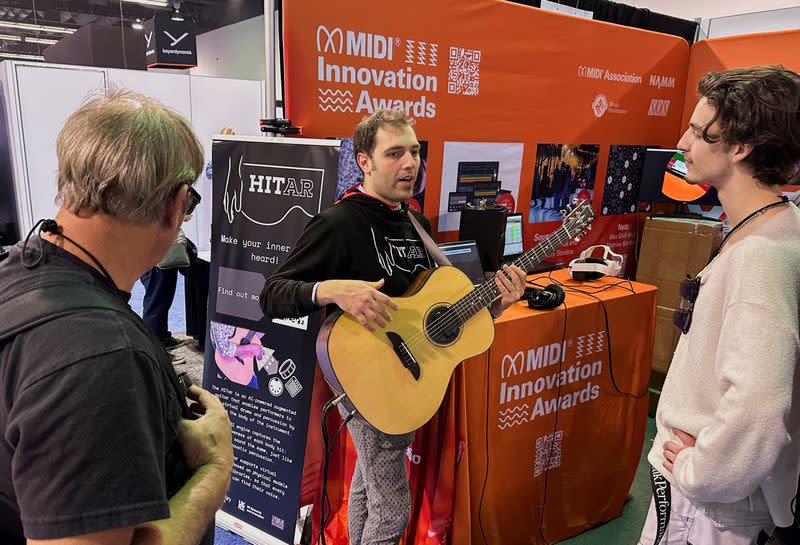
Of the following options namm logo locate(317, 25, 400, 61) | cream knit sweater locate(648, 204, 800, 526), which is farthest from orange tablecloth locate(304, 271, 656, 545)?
namm logo locate(317, 25, 400, 61)

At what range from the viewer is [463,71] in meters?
2.77

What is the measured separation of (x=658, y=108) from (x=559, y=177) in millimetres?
1214

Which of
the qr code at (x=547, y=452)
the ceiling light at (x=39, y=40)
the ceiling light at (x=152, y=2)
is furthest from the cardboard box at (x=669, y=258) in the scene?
the ceiling light at (x=39, y=40)

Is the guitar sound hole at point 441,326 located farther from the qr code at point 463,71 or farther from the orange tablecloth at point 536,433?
the qr code at point 463,71

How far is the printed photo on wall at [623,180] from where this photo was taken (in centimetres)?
374

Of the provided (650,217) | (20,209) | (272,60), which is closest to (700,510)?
(272,60)

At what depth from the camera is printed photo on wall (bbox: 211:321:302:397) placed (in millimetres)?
2180

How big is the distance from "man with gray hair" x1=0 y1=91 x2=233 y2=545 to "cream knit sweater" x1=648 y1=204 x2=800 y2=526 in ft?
3.17

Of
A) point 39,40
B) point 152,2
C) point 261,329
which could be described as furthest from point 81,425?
point 39,40

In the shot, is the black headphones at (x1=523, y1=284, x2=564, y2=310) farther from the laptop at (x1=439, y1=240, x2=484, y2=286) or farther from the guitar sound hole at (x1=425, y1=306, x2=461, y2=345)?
the guitar sound hole at (x1=425, y1=306, x2=461, y2=345)

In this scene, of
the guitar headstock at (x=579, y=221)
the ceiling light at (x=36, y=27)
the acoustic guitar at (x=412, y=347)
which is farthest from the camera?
the ceiling light at (x=36, y=27)

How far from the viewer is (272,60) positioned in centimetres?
217

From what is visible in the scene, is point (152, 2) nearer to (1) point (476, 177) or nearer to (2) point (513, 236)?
(1) point (476, 177)

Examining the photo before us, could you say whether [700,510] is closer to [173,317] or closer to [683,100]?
[683,100]
